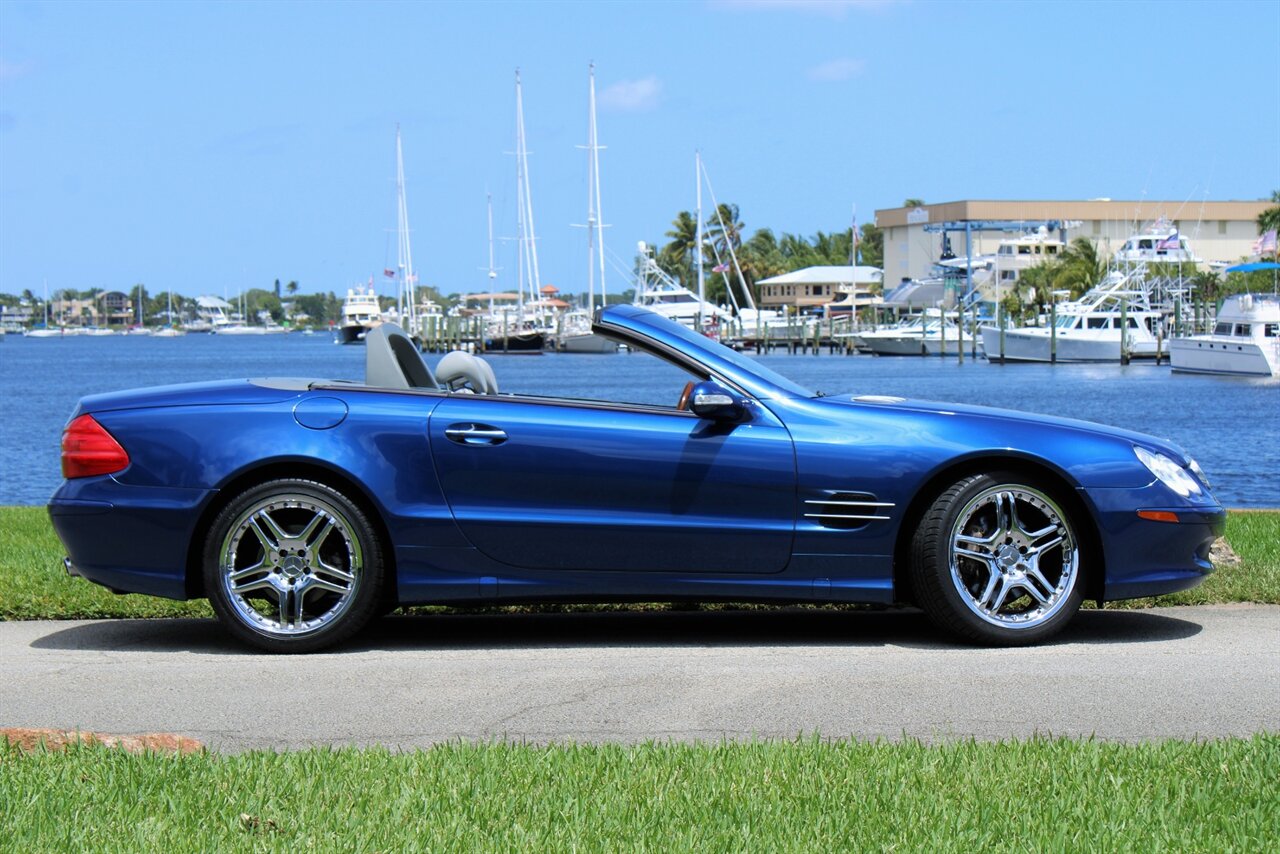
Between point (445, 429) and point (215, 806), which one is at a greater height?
point (445, 429)

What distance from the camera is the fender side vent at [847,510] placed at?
251 inches

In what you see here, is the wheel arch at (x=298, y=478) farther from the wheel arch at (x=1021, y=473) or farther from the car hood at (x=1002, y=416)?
the wheel arch at (x=1021, y=473)

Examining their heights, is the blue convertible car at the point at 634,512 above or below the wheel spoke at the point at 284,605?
above

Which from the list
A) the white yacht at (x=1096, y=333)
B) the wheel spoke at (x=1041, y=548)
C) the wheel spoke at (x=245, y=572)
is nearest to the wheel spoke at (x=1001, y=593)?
the wheel spoke at (x=1041, y=548)

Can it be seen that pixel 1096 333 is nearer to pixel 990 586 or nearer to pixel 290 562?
pixel 990 586

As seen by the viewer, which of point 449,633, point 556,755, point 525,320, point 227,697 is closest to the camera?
Result: point 556,755

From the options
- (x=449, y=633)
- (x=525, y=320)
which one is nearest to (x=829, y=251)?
(x=525, y=320)

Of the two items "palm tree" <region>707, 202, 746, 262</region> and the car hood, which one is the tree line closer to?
"palm tree" <region>707, 202, 746, 262</region>

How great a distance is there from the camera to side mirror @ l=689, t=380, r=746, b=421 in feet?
20.7

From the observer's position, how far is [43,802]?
400 centimetres

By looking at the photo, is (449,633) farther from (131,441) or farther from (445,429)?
(131,441)

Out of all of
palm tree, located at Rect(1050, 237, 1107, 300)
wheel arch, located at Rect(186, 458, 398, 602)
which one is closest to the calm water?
palm tree, located at Rect(1050, 237, 1107, 300)

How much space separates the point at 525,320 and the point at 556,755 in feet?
320

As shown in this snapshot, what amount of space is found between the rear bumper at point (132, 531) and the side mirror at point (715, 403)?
200 cm
